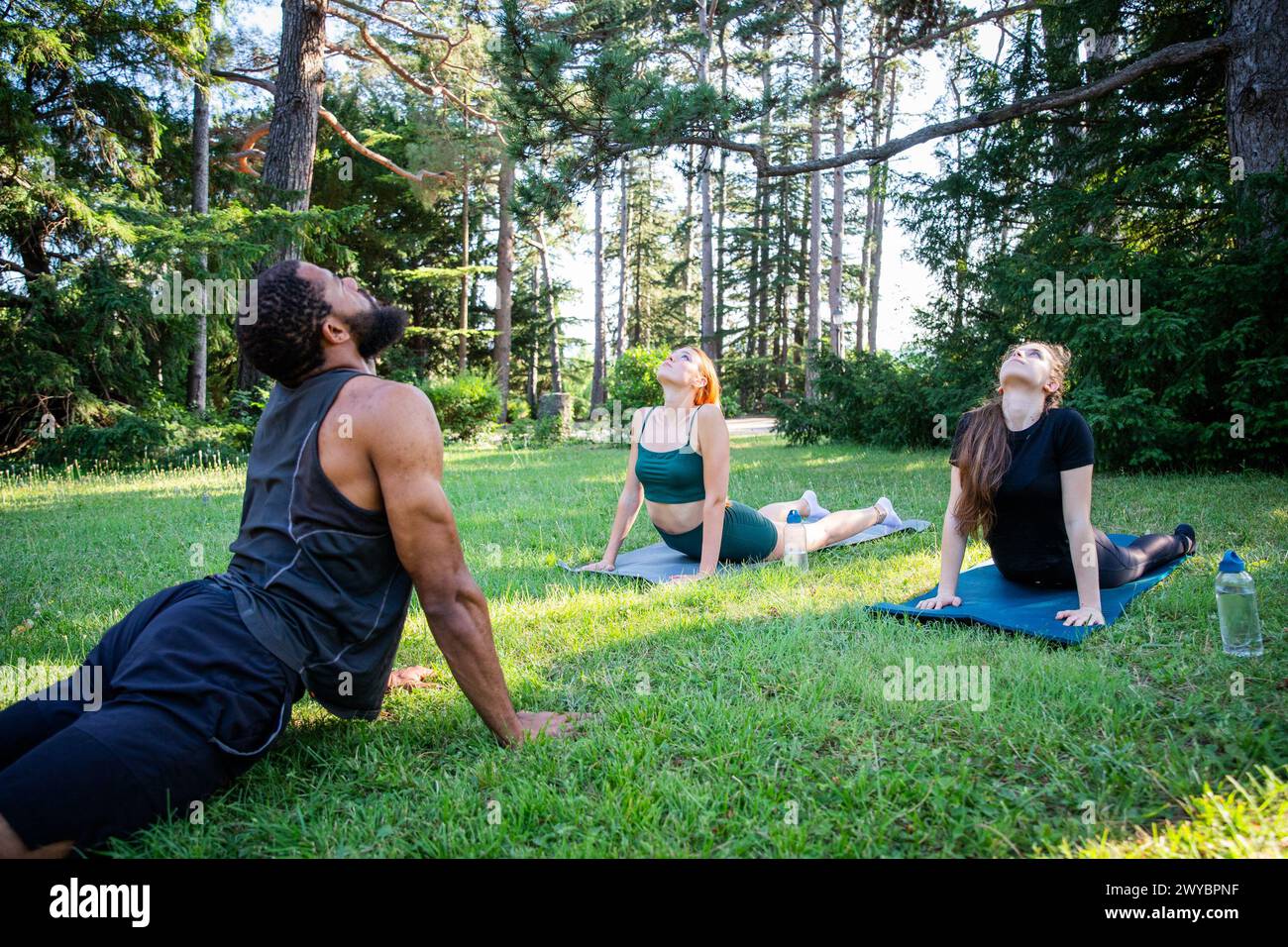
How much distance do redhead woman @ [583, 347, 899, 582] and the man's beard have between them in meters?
2.55

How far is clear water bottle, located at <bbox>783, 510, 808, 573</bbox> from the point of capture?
17.0 feet

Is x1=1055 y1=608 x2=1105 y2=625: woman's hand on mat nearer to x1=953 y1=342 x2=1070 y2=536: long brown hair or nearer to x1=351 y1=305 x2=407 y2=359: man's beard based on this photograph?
x1=953 y1=342 x2=1070 y2=536: long brown hair

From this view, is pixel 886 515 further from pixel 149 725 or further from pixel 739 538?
pixel 149 725

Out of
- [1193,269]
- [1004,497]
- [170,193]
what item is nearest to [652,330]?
[170,193]

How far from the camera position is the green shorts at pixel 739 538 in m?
5.30

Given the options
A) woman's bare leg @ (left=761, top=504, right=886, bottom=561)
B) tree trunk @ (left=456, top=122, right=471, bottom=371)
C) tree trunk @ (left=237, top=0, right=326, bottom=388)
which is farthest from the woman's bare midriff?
tree trunk @ (left=456, top=122, right=471, bottom=371)

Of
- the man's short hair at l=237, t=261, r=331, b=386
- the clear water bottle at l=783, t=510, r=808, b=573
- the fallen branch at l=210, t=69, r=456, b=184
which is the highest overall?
the fallen branch at l=210, t=69, r=456, b=184

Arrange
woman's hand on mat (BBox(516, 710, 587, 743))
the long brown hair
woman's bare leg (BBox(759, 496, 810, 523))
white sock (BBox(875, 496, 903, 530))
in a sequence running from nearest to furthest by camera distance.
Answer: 1. woman's hand on mat (BBox(516, 710, 587, 743))
2. the long brown hair
3. woman's bare leg (BBox(759, 496, 810, 523))
4. white sock (BBox(875, 496, 903, 530))

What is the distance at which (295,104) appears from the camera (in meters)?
12.6

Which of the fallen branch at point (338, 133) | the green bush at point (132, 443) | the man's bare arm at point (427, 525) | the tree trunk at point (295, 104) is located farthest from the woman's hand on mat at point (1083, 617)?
the fallen branch at point (338, 133)

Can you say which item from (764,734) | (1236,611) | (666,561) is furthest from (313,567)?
(1236,611)

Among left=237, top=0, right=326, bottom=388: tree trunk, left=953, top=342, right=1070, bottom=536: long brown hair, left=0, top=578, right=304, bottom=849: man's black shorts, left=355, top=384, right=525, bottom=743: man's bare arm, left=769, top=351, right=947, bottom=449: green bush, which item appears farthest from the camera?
left=237, top=0, right=326, bottom=388: tree trunk

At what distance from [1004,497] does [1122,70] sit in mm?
7276
